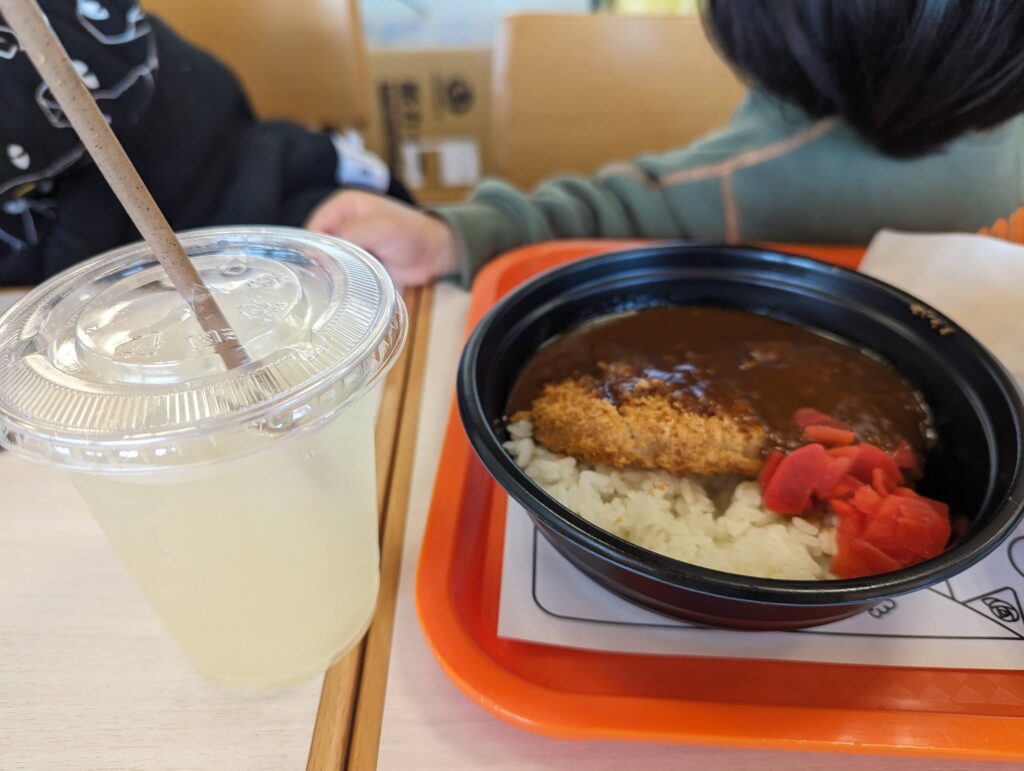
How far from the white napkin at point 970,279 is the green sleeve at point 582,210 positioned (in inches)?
17.0

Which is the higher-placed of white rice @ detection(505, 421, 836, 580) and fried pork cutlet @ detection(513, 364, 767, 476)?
fried pork cutlet @ detection(513, 364, 767, 476)

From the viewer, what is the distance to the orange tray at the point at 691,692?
55 centimetres

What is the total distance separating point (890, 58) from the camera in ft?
3.07

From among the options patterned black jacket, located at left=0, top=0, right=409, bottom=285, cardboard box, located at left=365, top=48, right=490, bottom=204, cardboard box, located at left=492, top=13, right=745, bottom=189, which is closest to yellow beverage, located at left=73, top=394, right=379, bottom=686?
patterned black jacket, located at left=0, top=0, right=409, bottom=285

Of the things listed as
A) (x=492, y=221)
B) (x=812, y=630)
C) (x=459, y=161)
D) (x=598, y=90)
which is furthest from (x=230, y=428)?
(x=459, y=161)

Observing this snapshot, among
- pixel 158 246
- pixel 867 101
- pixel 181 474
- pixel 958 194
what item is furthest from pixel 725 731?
pixel 958 194

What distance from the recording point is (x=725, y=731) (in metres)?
0.55

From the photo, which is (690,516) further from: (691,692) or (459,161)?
(459,161)

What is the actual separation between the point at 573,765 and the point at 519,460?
32 centimetres

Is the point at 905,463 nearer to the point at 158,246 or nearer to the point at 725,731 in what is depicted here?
the point at 725,731

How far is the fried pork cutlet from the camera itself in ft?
2.48

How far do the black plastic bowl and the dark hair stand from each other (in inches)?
12.9

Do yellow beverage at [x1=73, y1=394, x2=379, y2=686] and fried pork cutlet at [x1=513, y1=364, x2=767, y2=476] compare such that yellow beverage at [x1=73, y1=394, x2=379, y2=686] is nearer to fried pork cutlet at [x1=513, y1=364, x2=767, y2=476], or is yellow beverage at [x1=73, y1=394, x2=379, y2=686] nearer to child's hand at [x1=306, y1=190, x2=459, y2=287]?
fried pork cutlet at [x1=513, y1=364, x2=767, y2=476]

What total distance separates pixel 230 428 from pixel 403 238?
31.4 inches
